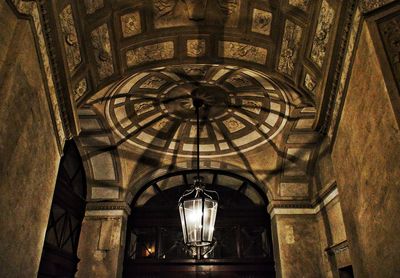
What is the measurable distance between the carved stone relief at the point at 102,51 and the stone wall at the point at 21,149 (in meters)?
1.14

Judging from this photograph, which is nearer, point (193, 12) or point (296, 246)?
point (193, 12)

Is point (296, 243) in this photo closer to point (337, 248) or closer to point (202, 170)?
point (337, 248)

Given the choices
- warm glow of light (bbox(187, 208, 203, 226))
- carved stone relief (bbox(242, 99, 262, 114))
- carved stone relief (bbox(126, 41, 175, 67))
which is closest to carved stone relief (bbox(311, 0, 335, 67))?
carved stone relief (bbox(126, 41, 175, 67))

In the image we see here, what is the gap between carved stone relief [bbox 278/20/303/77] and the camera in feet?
13.4

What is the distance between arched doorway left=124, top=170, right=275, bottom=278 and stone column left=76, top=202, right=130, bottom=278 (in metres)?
0.60

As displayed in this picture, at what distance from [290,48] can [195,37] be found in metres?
1.26

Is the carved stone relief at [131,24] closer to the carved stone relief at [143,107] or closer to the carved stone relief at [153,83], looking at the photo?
the carved stone relief at [153,83]

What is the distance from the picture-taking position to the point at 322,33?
12.2ft

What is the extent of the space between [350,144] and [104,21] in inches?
123

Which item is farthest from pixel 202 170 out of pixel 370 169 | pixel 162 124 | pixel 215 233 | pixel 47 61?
pixel 370 169

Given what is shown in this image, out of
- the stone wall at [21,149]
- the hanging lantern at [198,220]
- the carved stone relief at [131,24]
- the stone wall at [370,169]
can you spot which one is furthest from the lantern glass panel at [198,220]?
the carved stone relief at [131,24]

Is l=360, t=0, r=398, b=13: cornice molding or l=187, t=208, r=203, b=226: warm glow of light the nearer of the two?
l=360, t=0, r=398, b=13: cornice molding

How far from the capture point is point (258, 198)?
870cm

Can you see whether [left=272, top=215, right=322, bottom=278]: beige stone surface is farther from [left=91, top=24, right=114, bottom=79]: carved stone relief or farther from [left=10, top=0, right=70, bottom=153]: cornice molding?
[left=10, top=0, right=70, bottom=153]: cornice molding
